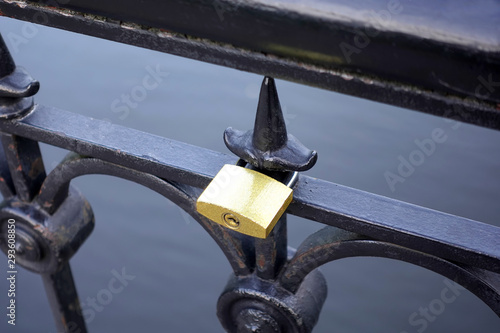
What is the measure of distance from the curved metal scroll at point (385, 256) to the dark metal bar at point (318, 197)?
0.02 metres

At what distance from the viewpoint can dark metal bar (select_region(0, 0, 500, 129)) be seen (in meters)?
0.44

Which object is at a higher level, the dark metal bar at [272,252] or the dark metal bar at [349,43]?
the dark metal bar at [349,43]

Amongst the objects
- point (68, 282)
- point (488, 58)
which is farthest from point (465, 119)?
point (68, 282)

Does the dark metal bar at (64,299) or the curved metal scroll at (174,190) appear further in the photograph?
the dark metal bar at (64,299)

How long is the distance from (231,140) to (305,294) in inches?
11.2

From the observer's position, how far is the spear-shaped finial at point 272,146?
630 millimetres
